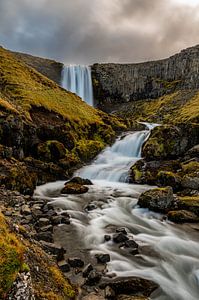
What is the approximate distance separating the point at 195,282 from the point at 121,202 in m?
11.4

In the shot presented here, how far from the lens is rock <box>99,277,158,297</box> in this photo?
10.2 meters

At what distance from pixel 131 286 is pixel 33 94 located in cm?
3874

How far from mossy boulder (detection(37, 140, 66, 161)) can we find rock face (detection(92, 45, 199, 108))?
64909 millimetres

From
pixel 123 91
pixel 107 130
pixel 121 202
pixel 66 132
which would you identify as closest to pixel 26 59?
pixel 123 91

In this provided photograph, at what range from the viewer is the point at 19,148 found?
28.8 m

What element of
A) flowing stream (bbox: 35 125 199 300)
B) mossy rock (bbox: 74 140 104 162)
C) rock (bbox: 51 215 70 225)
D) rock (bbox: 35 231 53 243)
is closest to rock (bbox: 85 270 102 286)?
flowing stream (bbox: 35 125 199 300)

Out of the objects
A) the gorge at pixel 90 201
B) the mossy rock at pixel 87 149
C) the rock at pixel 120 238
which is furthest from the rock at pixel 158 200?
the mossy rock at pixel 87 149

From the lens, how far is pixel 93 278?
10453mm

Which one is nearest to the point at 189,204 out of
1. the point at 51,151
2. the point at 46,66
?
the point at 51,151

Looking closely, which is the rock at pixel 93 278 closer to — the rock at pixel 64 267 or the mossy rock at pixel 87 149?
the rock at pixel 64 267

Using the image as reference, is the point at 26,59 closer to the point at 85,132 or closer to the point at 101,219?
the point at 85,132

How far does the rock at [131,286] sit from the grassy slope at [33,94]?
28.8 metres

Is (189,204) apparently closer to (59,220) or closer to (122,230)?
(122,230)

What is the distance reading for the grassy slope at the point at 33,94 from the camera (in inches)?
1656
